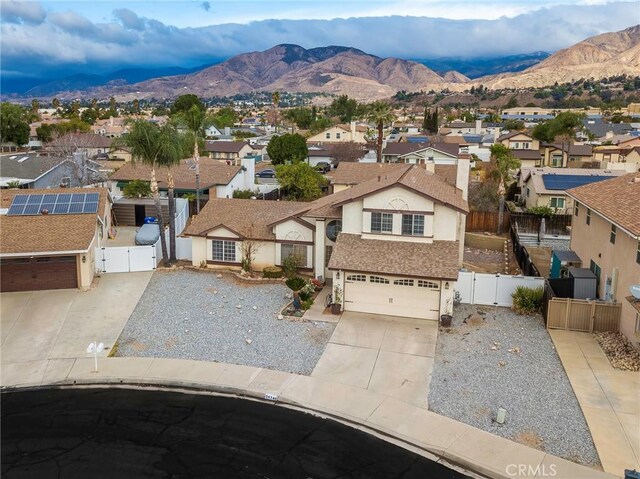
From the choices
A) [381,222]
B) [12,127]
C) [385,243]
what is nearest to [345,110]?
[12,127]

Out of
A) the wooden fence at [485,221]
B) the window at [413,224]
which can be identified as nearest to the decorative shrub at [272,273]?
the window at [413,224]

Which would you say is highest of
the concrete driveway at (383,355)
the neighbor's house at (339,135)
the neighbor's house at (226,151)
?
the neighbor's house at (339,135)

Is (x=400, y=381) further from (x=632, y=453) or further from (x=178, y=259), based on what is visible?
(x=178, y=259)

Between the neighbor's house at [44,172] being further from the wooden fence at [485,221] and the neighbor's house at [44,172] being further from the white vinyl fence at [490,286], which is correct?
the white vinyl fence at [490,286]

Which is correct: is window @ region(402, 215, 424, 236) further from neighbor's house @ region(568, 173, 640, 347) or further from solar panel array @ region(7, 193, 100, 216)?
solar panel array @ region(7, 193, 100, 216)

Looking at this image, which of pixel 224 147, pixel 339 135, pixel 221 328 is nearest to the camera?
pixel 221 328

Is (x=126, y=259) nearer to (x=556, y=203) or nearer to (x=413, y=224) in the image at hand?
(x=413, y=224)
